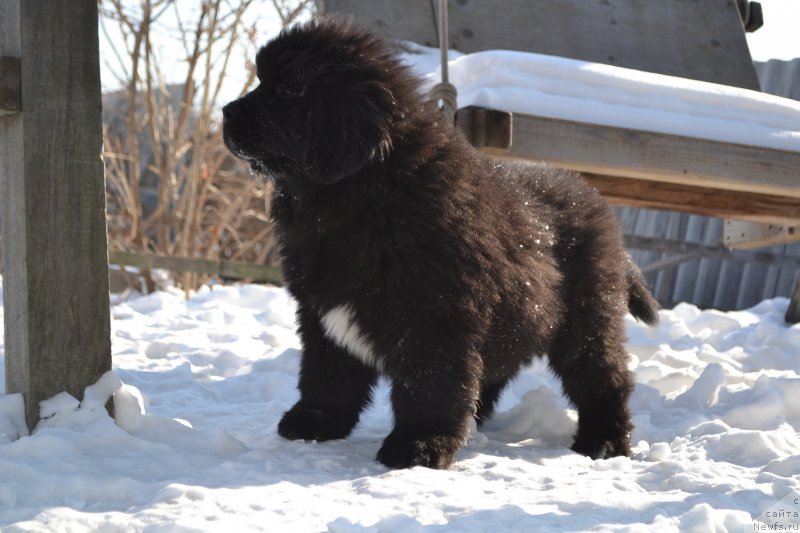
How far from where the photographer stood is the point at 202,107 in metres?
6.82

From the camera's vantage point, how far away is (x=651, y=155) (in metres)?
3.71

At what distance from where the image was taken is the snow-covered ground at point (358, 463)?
1713mm

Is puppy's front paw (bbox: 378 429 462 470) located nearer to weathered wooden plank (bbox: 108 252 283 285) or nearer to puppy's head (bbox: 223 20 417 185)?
puppy's head (bbox: 223 20 417 185)

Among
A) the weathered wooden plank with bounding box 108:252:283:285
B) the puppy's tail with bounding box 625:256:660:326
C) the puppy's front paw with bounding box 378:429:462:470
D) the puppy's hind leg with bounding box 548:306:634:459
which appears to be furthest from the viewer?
the weathered wooden plank with bounding box 108:252:283:285

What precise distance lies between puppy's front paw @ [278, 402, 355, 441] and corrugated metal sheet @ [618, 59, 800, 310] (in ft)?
20.8

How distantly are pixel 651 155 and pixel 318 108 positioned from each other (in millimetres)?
1980

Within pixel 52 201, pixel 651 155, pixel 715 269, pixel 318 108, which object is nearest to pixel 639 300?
pixel 651 155

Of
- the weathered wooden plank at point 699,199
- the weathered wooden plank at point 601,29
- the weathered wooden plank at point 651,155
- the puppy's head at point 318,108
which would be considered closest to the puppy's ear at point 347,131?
the puppy's head at point 318,108

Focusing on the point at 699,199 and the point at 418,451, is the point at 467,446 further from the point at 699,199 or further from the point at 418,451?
the point at 699,199

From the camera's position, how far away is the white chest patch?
2.29 m

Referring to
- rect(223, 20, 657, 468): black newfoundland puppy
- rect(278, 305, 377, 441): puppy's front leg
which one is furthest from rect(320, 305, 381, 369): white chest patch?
rect(278, 305, 377, 441): puppy's front leg

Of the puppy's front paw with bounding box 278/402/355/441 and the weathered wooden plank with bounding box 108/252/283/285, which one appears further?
the weathered wooden plank with bounding box 108/252/283/285

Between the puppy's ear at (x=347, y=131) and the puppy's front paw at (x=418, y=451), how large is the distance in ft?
2.42

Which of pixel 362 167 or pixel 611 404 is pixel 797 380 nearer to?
pixel 611 404
